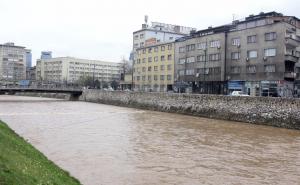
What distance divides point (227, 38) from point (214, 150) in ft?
169

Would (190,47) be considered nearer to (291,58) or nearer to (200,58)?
(200,58)

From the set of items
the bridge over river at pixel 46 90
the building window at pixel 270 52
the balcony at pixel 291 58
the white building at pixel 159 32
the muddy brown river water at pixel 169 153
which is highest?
the white building at pixel 159 32

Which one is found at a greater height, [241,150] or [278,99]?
[278,99]

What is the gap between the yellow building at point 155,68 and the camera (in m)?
96.7

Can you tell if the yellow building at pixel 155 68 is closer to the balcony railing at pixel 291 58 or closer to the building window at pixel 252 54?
the building window at pixel 252 54

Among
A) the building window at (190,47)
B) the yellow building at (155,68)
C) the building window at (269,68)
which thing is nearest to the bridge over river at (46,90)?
the yellow building at (155,68)

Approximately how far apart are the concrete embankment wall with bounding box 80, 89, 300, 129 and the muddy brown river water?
3.91 m

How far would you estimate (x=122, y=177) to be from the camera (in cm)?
1897

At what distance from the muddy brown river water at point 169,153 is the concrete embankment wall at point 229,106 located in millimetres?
3909

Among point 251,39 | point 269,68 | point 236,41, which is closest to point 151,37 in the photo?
point 236,41

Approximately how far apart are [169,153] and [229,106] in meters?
28.4

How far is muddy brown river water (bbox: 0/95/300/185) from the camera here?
19453mm

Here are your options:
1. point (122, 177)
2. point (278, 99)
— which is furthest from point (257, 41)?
point (122, 177)

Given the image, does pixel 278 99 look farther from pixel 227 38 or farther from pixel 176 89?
pixel 176 89
